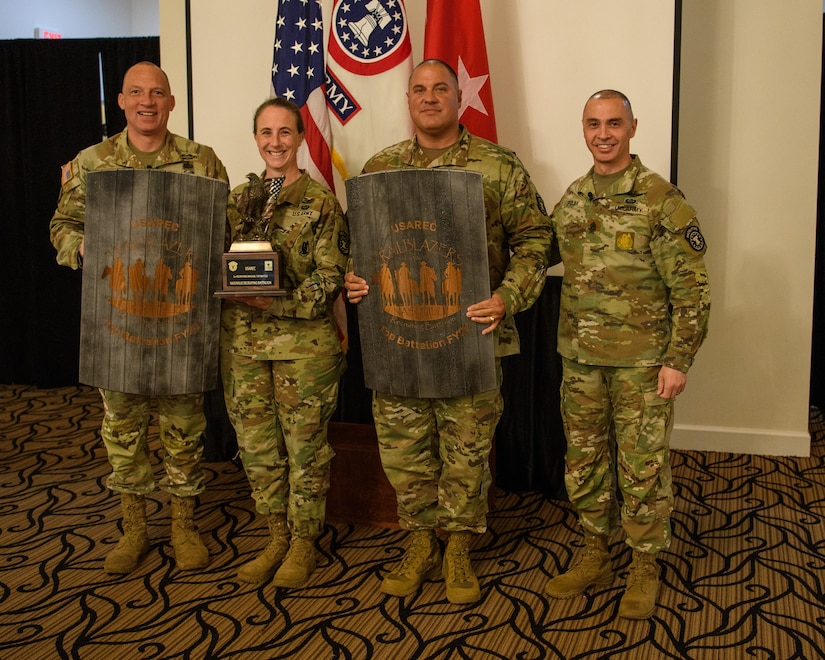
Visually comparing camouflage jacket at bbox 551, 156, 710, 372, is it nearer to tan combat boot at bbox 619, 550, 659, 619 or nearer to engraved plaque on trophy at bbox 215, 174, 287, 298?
tan combat boot at bbox 619, 550, 659, 619

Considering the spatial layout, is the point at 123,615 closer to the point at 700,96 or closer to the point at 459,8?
the point at 459,8

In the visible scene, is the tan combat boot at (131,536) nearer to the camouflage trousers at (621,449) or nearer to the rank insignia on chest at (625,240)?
the camouflage trousers at (621,449)

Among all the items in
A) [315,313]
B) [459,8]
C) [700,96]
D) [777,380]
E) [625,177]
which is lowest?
[777,380]

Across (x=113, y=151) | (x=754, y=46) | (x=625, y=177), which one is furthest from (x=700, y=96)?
(x=113, y=151)

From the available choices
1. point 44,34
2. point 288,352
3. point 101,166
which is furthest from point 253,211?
point 44,34

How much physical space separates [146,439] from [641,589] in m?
1.59

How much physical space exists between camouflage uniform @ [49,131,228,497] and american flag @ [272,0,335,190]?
2.20 ft

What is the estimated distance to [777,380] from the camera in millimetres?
3729

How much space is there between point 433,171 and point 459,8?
4.61 ft

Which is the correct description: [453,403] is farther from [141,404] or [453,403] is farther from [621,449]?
[141,404]

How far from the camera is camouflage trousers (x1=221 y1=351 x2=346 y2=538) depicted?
235 cm

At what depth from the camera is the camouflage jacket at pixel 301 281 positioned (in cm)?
227

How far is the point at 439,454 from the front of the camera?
93.8 inches

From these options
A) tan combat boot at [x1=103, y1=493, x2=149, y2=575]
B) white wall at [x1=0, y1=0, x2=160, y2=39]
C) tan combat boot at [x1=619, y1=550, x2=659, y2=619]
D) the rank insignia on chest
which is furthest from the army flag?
white wall at [x1=0, y1=0, x2=160, y2=39]
